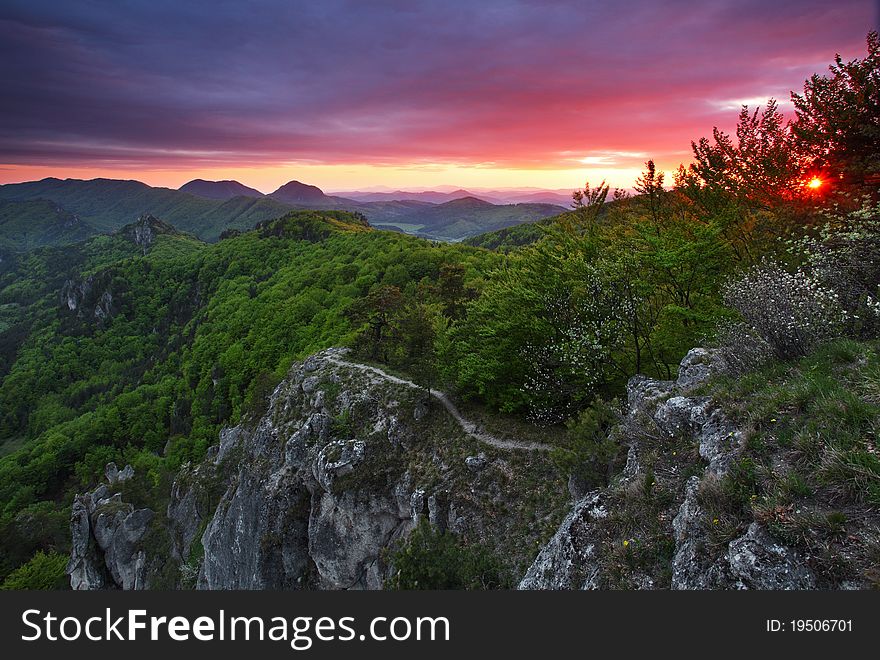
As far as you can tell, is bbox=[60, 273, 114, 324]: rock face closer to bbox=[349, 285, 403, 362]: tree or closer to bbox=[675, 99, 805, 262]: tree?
bbox=[349, 285, 403, 362]: tree

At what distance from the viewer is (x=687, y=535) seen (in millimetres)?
8648

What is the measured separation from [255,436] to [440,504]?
74.5 ft

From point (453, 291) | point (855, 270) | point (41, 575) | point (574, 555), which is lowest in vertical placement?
point (41, 575)

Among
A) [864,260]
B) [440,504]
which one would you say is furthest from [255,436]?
[864,260]

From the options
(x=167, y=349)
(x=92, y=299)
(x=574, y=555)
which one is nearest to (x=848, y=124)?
(x=574, y=555)

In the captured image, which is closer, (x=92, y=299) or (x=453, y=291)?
(x=453, y=291)

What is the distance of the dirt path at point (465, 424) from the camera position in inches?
890

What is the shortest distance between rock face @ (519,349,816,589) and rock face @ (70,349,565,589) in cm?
766

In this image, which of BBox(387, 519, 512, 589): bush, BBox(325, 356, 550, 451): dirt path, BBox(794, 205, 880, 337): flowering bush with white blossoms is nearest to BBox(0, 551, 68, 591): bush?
BBox(325, 356, 550, 451): dirt path

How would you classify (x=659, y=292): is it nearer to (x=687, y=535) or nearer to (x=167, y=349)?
(x=687, y=535)

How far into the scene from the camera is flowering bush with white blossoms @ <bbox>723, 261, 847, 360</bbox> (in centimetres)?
1178

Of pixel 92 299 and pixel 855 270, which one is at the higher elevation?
pixel 855 270

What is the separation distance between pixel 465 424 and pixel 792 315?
58.1 ft

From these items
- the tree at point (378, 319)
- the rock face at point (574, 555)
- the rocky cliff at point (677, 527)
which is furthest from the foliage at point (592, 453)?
the tree at point (378, 319)
